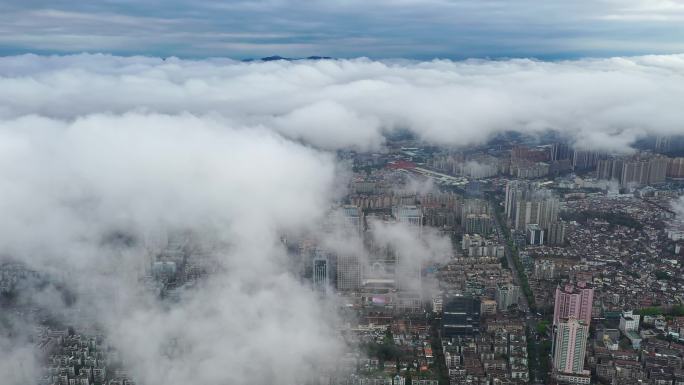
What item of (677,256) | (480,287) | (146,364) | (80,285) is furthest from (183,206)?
(677,256)

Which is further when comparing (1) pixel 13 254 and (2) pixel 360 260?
(2) pixel 360 260

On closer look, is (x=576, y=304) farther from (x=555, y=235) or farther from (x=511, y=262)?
(x=555, y=235)

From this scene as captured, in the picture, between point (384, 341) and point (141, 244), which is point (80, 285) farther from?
point (384, 341)

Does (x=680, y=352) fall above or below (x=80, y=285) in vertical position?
below

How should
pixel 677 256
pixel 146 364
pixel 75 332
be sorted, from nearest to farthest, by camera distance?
1. pixel 146 364
2. pixel 75 332
3. pixel 677 256

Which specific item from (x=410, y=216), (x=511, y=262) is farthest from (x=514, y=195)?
(x=410, y=216)

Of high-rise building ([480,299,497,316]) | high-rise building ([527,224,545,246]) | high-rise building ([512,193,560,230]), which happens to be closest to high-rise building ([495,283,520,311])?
high-rise building ([480,299,497,316])

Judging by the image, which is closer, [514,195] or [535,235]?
[535,235]
